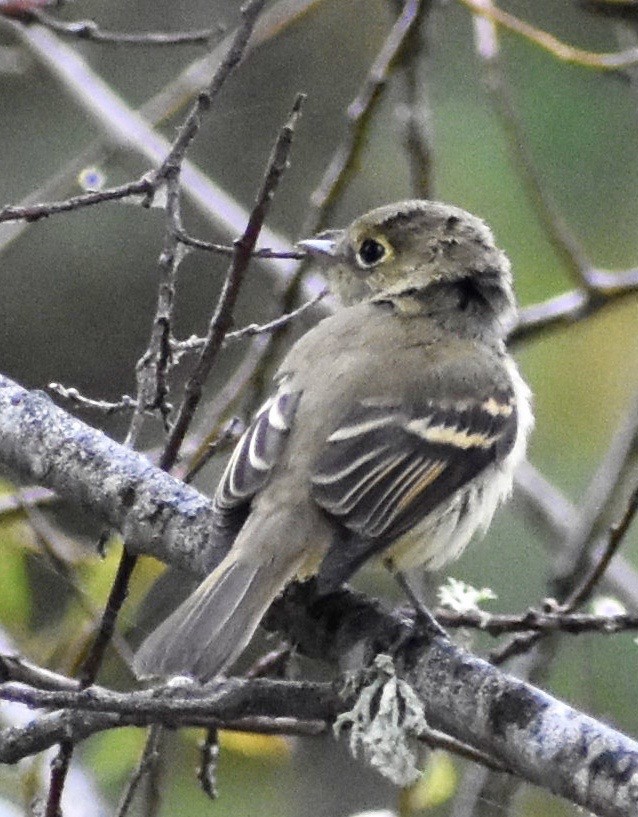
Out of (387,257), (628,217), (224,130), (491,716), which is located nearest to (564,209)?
(628,217)

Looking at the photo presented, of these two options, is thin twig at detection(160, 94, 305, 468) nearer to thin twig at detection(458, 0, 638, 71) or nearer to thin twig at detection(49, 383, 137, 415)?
thin twig at detection(49, 383, 137, 415)

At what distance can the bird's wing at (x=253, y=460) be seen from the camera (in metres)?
3.54

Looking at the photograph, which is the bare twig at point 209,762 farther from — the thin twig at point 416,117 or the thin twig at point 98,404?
the thin twig at point 416,117

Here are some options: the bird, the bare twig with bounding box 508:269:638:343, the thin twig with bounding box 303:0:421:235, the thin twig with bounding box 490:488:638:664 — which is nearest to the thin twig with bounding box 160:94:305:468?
the bird

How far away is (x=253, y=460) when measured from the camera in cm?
369

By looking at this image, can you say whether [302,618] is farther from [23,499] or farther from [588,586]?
[23,499]

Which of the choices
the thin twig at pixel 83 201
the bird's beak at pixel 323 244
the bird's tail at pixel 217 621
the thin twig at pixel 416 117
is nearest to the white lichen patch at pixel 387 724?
the bird's tail at pixel 217 621

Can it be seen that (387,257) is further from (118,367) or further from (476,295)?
(118,367)

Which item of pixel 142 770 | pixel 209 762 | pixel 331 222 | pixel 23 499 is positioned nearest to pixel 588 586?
pixel 209 762

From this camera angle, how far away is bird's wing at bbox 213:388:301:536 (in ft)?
11.6

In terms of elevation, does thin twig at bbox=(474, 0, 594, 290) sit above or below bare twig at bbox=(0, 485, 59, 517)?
above

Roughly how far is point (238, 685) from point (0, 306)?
5.90 m

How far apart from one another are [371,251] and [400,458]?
1.02 m

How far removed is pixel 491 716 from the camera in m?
2.79
